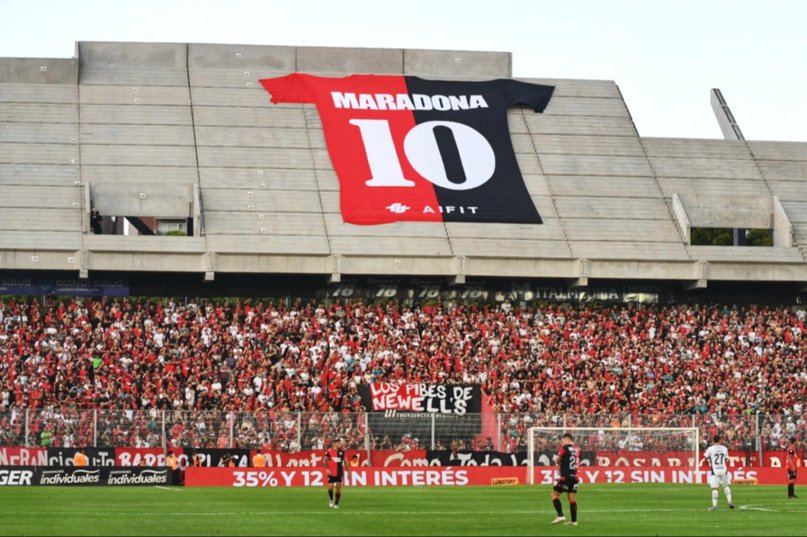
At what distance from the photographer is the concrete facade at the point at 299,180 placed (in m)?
60.4

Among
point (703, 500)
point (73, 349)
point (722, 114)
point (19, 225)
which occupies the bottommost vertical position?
point (703, 500)

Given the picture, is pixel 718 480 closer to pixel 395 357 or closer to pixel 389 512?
pixel 389 512

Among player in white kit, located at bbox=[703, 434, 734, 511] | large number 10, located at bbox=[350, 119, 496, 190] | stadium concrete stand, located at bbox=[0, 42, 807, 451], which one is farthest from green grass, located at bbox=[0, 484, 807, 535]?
large number 10, located at bbox=[350, 119, 496, 190]

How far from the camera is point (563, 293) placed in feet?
206

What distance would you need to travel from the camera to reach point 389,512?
3259cm

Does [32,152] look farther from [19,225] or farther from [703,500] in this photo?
[703,500]

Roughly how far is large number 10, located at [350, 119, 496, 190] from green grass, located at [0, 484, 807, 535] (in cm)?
2344

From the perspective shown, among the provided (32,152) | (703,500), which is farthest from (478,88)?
(703,500)

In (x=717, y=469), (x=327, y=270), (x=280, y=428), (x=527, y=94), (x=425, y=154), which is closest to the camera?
(x=717, y=469)

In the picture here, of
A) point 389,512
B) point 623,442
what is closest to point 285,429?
point 623,442

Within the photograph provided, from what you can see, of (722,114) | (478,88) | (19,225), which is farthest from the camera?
(722,114)

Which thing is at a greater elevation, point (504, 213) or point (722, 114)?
point (722, 114)

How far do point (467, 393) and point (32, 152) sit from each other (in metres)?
25.1

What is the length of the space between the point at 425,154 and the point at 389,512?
3531cm
